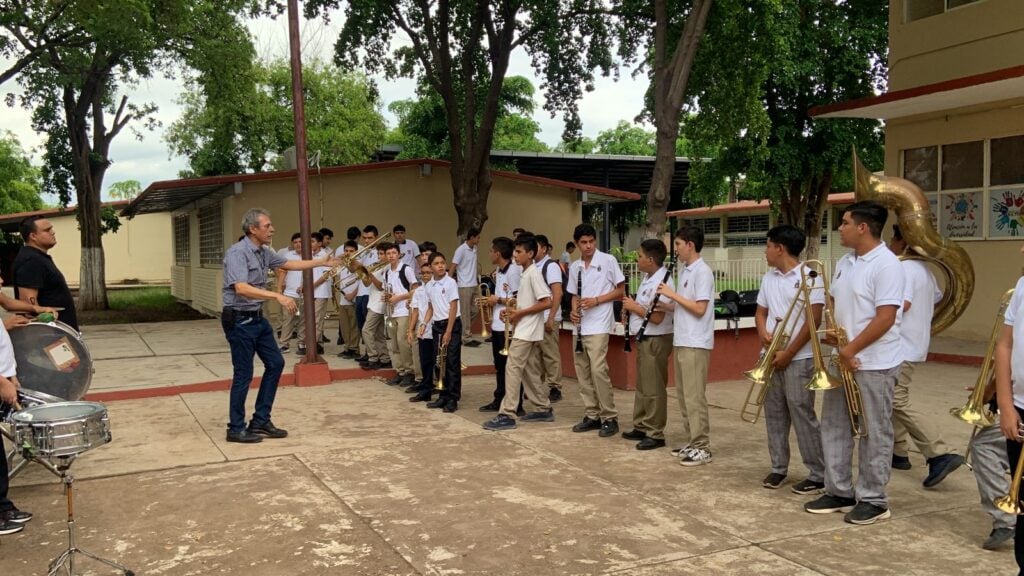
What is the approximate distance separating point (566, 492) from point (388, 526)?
4.27 feet

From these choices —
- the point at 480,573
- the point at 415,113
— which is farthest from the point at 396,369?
the point at 415,113

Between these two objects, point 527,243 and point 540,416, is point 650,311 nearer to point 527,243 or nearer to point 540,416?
point 527,243

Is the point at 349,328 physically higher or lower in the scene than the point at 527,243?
lower

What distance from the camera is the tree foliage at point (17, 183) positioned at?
A: 4510 centimetres

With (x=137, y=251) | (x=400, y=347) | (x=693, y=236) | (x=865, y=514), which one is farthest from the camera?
(x=137, y=251)

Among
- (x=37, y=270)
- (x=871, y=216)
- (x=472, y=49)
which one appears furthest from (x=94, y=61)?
A: (x=871, y=216)

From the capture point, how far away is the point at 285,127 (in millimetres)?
36250

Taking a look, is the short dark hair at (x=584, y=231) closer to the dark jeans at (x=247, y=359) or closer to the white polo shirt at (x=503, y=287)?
the white polo shirt at (x=503, y=287)

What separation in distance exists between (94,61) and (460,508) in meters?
17.4

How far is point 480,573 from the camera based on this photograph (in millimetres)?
4320

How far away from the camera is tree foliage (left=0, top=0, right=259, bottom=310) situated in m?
15.2

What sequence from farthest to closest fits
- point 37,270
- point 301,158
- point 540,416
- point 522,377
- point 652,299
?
point 301,158, point 540,416, point 522,377, point 652,299, point 37,270

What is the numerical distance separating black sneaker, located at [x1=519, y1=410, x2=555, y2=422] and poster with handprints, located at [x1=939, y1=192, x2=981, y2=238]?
882 centimetres

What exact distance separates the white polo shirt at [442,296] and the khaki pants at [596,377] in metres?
1.66
